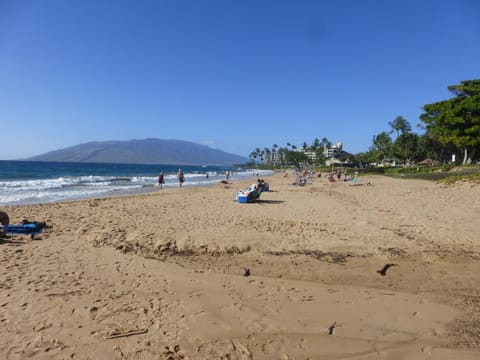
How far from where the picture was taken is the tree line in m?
33.5

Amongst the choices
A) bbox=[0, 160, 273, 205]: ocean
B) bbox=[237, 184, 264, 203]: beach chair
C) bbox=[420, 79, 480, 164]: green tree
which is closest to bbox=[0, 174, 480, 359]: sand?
bbox=[237, 184, 264, 203]: beach chair


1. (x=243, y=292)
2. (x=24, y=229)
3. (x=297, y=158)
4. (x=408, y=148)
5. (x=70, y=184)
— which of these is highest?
(x=297, y=158)

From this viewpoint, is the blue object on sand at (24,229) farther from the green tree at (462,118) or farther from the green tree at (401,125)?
the green tree at (401,125)

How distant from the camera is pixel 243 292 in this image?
4184mm

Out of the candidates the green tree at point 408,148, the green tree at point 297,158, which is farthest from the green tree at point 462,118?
the green tree at point 297,158

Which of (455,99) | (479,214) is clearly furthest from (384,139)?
(479,214)

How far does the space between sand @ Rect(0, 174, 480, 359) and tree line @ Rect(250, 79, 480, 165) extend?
33420 mm

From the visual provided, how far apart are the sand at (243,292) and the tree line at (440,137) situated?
33420 millimetres

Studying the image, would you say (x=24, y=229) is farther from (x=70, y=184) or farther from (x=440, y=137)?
(x=440, y=137)

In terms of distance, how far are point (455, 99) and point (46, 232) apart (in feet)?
144

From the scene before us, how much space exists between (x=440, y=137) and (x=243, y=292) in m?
44.0

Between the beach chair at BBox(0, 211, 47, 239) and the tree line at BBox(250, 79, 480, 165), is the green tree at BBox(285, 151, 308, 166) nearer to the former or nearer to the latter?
the tree line at BBox(250, 79, 480, 165)

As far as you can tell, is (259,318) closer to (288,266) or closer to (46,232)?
(288,266)

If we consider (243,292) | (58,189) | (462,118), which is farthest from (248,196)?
(462,118)
